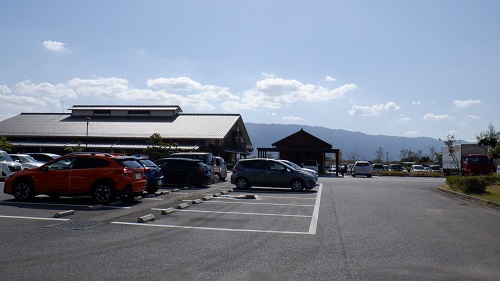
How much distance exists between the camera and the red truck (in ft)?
115

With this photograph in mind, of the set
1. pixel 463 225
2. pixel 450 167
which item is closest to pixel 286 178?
pixel 463 225

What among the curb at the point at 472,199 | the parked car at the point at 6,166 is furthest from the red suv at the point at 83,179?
the curb at the point at 472,199

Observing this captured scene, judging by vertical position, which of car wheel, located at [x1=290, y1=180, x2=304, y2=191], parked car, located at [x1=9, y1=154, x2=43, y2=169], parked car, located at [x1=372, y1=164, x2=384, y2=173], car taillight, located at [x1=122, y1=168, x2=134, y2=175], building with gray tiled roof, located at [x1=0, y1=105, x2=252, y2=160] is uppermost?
A: building with gray tiled roof, located at [x1=0, y1=105, x2=252, y2=160]

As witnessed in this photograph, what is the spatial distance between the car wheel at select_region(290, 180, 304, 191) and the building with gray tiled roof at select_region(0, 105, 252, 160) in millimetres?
28551

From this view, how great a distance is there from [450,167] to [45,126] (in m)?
46.8

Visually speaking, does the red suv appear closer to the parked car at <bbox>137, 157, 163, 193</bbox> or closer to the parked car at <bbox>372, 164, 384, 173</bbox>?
the parked car at <bbox>137, 157, 163, 193</bbox>

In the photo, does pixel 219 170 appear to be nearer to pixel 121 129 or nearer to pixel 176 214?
pixel 176 214

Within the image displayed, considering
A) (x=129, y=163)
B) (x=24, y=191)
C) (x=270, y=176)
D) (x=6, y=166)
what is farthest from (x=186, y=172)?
(x=6, y=166)

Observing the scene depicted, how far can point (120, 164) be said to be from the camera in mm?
13930

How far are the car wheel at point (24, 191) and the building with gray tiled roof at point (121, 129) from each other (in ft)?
113

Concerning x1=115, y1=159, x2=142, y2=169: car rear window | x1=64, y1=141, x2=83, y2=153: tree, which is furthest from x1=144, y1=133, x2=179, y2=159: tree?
x1=115, y1=159, x2=142, y2=169: car rear window

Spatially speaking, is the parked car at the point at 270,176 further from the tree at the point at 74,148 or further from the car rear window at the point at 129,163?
the tree at the point at 74,148

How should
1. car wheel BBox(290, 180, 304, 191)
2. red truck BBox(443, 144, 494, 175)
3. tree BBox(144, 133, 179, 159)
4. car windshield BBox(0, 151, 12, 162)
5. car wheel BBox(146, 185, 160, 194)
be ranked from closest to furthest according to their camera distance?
car wheel BBox(146, 185, 160, 194), car wheel BBox(290, 180, 304, 191), car windshield BBox(0, 151, 12, 162), red truck BBox(443, 144, 494, 175), tree BBox(144, 133, 179, 159)

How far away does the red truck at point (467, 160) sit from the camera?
35.1m
